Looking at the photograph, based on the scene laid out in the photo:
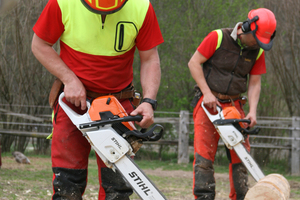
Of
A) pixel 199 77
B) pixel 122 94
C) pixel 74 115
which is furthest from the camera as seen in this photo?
pixel 199 77

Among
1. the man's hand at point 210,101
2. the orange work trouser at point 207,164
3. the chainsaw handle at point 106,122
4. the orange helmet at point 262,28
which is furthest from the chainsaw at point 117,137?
the orange helmet at point 262,28

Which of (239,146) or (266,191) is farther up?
(239,146)

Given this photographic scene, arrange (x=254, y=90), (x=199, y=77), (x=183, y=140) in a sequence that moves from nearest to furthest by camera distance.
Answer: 1. (x=199, y=77)
2. (x=254, y=90)
3. (x=183, y=140)

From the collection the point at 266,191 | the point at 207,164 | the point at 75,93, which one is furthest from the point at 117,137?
the point at 207,164

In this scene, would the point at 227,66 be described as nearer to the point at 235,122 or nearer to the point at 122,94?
the point at 235,122

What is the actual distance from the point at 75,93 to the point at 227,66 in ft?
6.60

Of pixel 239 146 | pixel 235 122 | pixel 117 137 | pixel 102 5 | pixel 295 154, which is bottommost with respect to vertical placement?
pixel 295 154

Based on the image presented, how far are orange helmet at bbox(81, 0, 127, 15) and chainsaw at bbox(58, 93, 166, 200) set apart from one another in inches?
22.0

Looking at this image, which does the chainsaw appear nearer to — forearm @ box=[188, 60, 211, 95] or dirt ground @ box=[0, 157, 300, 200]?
forearm @ box=[188, 60, 211, 95]

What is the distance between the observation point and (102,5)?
2307mm

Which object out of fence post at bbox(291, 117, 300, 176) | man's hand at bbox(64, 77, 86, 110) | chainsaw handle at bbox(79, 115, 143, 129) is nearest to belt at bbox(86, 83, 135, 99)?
man's hand at bbox(64, 77, 86, 110)

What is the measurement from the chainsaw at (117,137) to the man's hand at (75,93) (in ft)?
0.30

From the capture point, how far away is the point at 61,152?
2.45 meters

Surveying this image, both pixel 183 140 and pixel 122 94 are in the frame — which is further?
pixel 183 140
